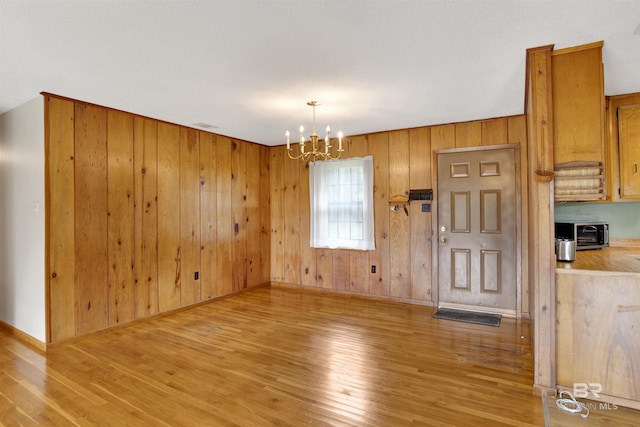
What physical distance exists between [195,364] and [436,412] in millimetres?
1974

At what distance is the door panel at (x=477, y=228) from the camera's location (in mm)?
4180

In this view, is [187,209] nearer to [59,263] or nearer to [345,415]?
[59,263]

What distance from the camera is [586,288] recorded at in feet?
7.55

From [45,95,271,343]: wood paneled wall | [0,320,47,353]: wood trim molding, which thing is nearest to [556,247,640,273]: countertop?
[45,95,271,343]: wood paneled wall

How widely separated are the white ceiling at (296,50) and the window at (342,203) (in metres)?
1.51

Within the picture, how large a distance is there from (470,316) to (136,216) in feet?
13.7

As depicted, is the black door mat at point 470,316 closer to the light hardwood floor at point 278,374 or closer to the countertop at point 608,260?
the light hardwood floor at point 278,374

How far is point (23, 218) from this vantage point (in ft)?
11.5

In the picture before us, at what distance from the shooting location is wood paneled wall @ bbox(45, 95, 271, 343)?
3357 millimetres

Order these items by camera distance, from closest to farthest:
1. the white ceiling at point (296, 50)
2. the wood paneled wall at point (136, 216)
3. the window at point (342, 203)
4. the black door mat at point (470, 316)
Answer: the white ceiling at point (296, 50)
the wood paneled wall at point (136, 216)
the black door mat at point (470, 316)
the window at point (342, 203)

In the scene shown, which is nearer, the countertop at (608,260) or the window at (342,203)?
the countertop at (608,260)

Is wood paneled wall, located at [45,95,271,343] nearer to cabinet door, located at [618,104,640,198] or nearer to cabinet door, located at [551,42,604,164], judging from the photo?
cabinet door, located at [551,42,604,164]

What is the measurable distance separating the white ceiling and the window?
4.96 ft

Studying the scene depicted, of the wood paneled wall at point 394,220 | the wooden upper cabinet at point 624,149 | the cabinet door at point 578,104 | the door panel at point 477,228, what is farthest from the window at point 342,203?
the cabinet door at point 578,104
